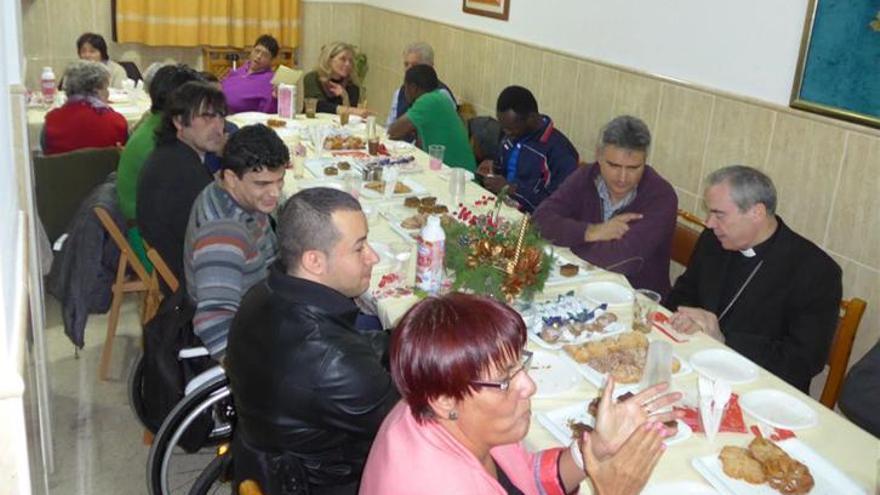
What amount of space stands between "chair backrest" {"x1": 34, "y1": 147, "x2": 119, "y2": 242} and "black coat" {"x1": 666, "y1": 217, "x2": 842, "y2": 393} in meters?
3.00

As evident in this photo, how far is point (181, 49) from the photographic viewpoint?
7.67 metres

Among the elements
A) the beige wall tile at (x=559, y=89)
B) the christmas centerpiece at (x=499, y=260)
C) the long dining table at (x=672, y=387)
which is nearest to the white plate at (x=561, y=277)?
the long dining table at (x=672, y=387)

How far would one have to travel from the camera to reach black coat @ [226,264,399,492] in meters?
1.86

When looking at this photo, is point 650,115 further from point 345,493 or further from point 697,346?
point 345,493

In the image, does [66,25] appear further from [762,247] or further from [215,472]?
[762,247]

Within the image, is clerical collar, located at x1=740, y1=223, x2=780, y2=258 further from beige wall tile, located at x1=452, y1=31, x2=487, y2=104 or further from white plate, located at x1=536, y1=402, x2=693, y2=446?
beige wall tile, located at x1=452, y1=31, x2=487, y2=104

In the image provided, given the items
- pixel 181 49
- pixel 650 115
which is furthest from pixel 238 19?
pixel 650 115

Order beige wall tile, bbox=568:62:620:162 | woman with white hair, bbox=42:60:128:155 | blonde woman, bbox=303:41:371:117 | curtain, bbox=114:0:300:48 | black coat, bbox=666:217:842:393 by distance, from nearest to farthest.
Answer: black coat, bbox=666:217:842:393, woman with white hair, bbox=42:60:128:155, beige wall tile, bbox=568:62:620:162, blonde woman, bbox=303:41:371:117, curtain, bbox=114:0:300:48

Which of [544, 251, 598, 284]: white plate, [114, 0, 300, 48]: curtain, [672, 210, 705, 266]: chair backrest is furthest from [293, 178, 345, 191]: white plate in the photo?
[114, 0, 300, 48]: curtain

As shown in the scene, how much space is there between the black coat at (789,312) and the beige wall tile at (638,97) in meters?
1.67

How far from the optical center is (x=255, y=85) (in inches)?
236

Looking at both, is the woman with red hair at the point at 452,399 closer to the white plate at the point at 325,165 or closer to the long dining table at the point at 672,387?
the long dining table at the point at 672,387

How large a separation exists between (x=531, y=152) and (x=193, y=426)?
2.43 metres

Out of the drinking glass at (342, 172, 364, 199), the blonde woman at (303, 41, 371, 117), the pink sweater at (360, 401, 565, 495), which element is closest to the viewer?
the pink sweater at (360, 401, 565, 495)
